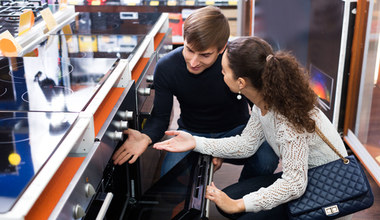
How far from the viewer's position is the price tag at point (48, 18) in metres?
2.27

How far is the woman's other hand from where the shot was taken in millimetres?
1527

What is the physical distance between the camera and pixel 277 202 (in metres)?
1.58

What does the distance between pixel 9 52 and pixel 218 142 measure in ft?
3.22

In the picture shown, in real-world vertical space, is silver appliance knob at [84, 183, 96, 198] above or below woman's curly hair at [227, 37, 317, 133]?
below

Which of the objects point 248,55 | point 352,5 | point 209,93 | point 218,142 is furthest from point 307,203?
point 352,5

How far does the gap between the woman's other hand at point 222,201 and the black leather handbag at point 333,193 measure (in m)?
0.18

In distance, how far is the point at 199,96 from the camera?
2168mm

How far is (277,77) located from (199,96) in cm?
72

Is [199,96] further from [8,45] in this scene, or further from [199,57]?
[8,45]

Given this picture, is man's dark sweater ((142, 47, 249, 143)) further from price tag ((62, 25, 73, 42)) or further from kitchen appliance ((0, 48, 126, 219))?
price tag ((62, 25, 73, 42))

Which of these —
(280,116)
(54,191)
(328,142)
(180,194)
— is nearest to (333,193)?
(328,142)

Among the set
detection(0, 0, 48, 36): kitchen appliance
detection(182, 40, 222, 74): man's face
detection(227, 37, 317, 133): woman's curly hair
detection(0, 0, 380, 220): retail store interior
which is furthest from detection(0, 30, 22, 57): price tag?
detection(227, 37, 317, 133): woman's curly hair

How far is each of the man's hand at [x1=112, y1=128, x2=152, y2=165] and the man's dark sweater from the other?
126 millimetres

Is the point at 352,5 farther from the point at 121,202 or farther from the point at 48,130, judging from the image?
the point at 48,130
